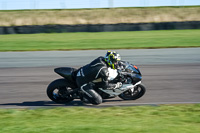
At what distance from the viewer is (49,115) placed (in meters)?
7.70

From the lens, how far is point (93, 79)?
877cm

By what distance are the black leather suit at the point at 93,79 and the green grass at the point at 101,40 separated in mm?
10731

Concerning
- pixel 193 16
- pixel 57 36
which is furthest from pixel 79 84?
pixel 193 16

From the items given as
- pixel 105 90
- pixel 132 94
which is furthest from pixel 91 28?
pixel 105 90

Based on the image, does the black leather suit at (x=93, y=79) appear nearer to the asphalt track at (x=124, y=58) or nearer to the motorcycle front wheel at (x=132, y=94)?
the asphalt track at (x=124, y=58)

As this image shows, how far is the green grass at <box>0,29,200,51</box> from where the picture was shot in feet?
65.8

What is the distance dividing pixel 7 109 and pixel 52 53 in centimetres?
959

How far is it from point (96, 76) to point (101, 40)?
46.1ft

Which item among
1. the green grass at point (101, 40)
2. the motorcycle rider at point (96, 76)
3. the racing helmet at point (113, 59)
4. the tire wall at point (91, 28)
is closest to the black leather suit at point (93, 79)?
the motorcycle rider at point (96, 76)

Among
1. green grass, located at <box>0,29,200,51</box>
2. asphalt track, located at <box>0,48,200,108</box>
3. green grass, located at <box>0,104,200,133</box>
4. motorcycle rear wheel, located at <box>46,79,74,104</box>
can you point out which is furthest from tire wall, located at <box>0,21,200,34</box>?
green grass, located at <box>0,104,200,133</box>

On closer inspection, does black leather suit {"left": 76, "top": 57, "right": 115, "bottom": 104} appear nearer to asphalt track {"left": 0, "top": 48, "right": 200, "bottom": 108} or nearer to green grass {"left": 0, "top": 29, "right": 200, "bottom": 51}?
asphalt track {"left": 0, "top": 48, "right": 200, "bottom": 108}

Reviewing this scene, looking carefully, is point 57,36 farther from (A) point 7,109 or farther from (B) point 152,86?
(A) point 7,109

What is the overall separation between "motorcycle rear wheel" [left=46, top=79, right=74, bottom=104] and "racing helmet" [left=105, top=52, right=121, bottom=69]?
4.07ft

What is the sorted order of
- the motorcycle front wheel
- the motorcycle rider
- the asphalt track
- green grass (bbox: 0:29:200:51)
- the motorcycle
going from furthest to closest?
green grass (bbox: 0:29:200:51)
the asphalt track
the motorcycle front wheel
the motorcycle
the motorcycle rider
